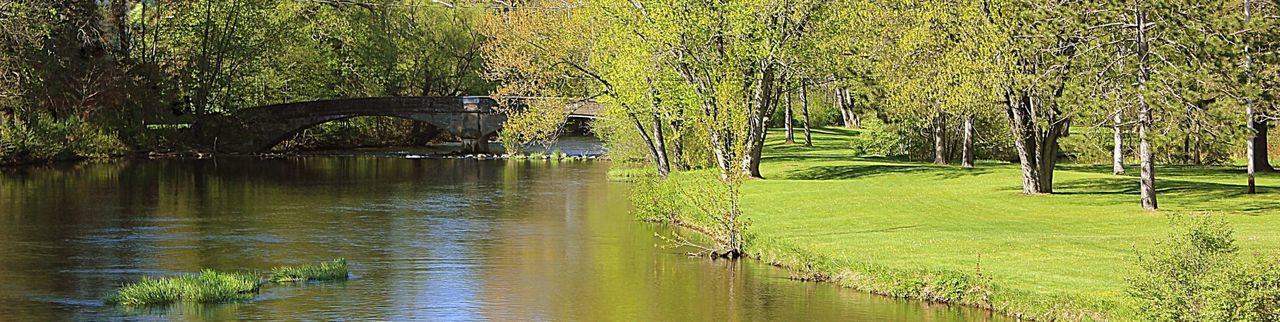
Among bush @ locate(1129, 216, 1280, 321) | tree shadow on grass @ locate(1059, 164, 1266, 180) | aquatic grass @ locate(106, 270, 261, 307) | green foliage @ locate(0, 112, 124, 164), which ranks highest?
green foliage @ locate(0, 112, 124, 164)

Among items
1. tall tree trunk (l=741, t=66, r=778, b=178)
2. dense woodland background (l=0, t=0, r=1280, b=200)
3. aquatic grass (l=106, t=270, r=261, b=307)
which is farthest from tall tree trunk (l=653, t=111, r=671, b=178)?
aquatic grass (l=106, t=270, r=261, b=307)

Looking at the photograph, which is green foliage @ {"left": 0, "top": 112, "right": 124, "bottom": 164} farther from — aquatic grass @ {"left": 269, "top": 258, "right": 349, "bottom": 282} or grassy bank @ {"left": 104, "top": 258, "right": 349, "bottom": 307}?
grassy bank @ {"left": 104, "top": 258, "right": 349, "bottom": 307}

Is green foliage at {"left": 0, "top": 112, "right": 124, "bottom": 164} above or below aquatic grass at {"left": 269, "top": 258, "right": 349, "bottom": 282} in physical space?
above

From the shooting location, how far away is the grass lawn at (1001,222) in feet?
70.6

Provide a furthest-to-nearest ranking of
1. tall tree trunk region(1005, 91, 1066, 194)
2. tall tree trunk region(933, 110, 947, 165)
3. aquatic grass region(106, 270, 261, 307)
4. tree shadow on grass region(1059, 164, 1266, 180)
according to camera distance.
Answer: tall tree trunk region(933, 110, 947, 165), tree shadow on grass region(1059, 164, 1266, 180), tall tree trunk region(1005, 91, 1066, 194), aquatic grass region(106, 270, 261, 307)

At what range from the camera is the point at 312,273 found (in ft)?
86.3

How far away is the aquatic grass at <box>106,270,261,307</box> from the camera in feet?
77.3

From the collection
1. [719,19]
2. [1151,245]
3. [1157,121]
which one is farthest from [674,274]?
[719,19]

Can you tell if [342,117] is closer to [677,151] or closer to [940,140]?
[677,151]

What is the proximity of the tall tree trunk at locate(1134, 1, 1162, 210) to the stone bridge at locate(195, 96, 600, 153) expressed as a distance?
4034cm

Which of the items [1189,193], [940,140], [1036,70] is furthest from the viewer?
[940,140]

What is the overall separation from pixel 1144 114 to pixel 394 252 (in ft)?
50.9

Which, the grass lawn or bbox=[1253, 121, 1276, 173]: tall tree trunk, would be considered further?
bbox=[1253, 121, 1276, 173]: tall tree trunk

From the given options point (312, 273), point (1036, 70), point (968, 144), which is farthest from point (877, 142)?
point (312, 273)
